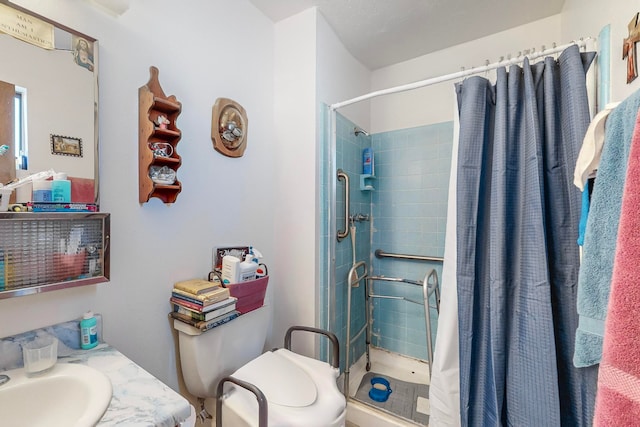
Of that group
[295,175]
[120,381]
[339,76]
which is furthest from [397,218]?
[120,381]

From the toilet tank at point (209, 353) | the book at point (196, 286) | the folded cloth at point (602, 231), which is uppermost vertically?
the folded cloth at point (602, 231)

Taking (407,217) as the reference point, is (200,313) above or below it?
below

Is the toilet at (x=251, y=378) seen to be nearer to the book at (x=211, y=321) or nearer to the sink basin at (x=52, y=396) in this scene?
the book at (x=211, y=321)

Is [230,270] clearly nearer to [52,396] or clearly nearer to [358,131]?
[52,396]

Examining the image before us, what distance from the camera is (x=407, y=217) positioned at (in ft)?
7.00

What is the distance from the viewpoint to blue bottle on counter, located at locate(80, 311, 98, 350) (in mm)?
888

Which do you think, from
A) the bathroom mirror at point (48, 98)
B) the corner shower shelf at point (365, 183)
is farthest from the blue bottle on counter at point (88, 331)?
the corner shower shelf at point (365, 183)

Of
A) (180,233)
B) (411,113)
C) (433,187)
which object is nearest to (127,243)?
(180,233)

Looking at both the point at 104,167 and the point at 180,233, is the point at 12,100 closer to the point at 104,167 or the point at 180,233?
the point at 104,167

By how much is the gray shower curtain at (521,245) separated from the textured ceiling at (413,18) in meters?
0.82

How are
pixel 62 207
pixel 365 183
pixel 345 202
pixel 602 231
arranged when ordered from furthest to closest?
pixel 365 183 < pixel 345 202 < pixel 62 207 < pixel 602 231

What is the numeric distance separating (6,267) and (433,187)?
220 cm

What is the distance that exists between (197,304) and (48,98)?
0.85 metres

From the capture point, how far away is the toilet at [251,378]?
994mm
